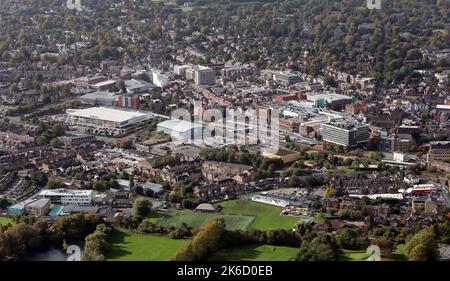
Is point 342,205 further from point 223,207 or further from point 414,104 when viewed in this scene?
point 414,104

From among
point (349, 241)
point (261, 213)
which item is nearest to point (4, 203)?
point (261, 213)

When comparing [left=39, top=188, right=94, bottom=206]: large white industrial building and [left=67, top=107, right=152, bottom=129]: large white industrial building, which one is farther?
[left=67, top=107, right=152, bottom=129]: large white industrial building

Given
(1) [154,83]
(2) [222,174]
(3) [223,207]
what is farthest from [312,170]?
(1) [154,83]

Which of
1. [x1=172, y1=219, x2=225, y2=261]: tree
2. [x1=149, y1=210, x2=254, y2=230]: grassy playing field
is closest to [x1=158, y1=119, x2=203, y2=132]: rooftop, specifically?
[x1=149, y1=210, x2=254, y2=230]: grassy playing field

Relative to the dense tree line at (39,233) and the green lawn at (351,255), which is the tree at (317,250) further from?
the dense tree line at (39,233)

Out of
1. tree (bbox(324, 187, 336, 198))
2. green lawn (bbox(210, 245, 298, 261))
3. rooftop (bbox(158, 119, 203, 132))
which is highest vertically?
rooftop (bbox(158, 119, 203, 132))

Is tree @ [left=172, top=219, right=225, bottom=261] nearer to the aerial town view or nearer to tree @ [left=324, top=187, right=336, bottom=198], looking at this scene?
the aerial town view
